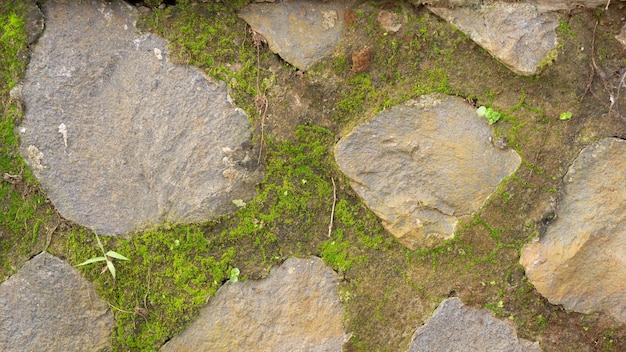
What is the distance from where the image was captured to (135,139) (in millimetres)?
2107

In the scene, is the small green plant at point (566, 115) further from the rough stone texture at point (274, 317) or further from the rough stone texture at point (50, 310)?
the rough stone texture at point (50, 310)

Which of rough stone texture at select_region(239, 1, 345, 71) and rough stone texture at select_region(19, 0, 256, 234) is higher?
rough stone texture at select_region(239, 1, 345, 71)

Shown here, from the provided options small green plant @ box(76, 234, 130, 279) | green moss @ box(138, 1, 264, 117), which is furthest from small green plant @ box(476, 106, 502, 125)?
small green plant @ box(76, 234, 130, 279)

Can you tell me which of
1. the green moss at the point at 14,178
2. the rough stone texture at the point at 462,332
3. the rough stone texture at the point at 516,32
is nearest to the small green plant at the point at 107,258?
the green moss at the point at 14,178

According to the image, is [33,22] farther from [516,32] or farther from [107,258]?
[516,32]

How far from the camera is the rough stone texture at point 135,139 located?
82.0 inches

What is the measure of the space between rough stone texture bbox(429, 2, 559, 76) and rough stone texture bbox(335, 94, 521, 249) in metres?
0.24

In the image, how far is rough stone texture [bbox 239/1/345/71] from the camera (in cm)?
210

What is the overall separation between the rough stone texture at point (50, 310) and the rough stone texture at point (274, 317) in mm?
316

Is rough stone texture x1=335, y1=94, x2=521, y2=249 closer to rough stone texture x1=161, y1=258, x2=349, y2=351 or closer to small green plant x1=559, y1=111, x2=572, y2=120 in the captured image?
small green plant x1=559, y1=111, x2=572, y2=120

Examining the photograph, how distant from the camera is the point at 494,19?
6.62 feet

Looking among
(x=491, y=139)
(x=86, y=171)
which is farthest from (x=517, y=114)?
(x=86, y=171)

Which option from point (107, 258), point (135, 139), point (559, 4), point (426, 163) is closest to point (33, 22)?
point (135, 139)

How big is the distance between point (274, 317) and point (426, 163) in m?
0.85
